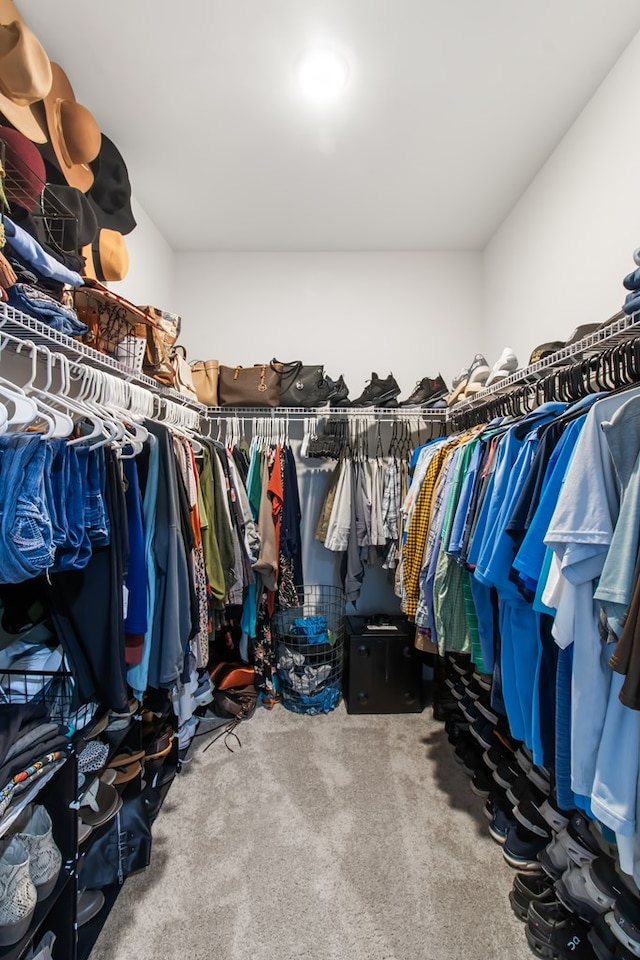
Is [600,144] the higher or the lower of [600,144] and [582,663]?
the higher

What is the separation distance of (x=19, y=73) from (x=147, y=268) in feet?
4.08

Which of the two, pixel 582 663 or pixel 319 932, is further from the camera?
pixel 319 932

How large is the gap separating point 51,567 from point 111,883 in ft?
3.85

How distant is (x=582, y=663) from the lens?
90cm

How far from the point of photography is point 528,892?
1306 mm

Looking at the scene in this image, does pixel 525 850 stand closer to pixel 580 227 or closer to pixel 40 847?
pixel 40 847

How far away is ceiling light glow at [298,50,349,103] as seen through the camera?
61.3 inches

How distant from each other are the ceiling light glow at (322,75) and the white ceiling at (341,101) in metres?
0.04

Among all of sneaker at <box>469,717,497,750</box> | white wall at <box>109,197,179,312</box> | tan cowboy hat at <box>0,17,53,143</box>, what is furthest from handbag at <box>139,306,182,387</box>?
sneaker at <box>469,717,497,750</box>

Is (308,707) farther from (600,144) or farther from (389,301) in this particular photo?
(600,144)

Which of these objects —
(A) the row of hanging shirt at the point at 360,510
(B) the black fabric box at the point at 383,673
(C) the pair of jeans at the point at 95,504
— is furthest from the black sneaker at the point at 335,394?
(C) the pair of jeans at the point at 95,504

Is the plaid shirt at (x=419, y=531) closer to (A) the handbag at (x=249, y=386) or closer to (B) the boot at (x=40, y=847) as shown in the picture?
(A) the handbag at (x=249, y=386)

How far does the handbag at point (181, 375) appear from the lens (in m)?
2.09

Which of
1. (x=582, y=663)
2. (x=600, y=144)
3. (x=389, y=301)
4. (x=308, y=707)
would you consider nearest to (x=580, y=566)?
(x=582, y=663)
